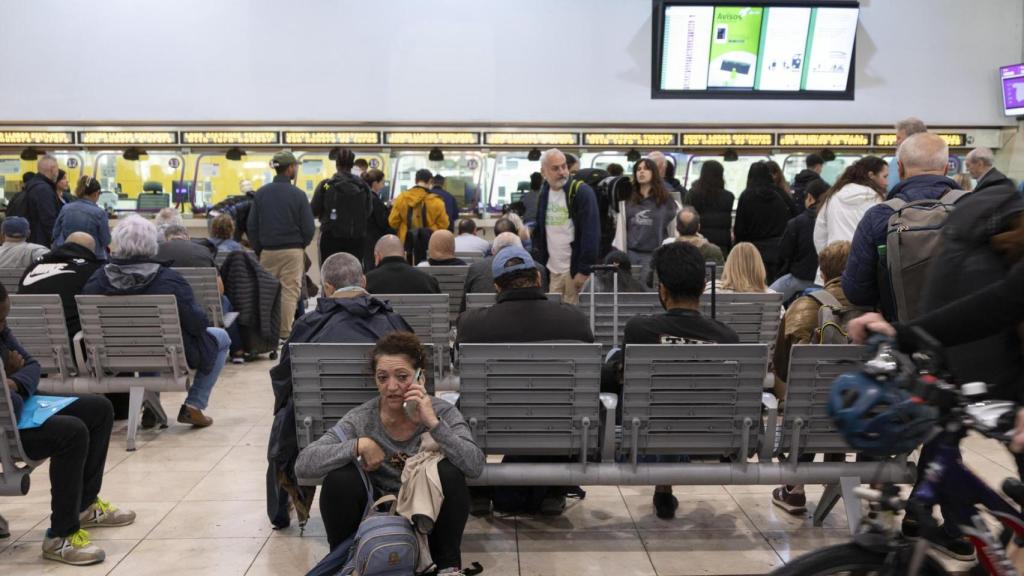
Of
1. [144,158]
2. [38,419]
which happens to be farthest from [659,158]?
[144,158]

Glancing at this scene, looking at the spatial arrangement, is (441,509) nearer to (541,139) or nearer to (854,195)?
(854,195)

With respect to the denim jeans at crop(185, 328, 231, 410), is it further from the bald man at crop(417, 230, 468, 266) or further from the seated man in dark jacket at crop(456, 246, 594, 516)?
the seated man in dark jacket at crop(456, 246, 594, 516)

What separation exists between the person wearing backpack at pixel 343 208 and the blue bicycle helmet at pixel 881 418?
7.59 m

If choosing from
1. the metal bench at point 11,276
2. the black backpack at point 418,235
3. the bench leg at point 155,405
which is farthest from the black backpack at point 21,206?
the bench leg at point 155,405

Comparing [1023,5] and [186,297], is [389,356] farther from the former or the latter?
[1023,5]

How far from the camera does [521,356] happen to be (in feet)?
12.3

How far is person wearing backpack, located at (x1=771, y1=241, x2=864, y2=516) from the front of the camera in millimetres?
4246

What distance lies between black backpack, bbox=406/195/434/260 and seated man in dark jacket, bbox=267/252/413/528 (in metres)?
5.22

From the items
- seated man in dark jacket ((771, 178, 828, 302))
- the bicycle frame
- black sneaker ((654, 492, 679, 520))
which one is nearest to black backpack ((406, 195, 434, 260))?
seated man in dark jacket ((771, 178, 828, 302))

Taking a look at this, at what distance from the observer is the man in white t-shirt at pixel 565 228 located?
22.0 feet

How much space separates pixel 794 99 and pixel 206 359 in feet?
32.6

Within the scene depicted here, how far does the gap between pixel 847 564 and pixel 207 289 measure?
5.94 metres

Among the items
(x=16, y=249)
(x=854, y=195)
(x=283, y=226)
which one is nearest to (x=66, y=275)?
(x=16, y=249)

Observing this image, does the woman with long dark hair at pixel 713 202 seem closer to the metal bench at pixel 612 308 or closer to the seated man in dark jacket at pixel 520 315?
the metal bench at pixel 612 308
